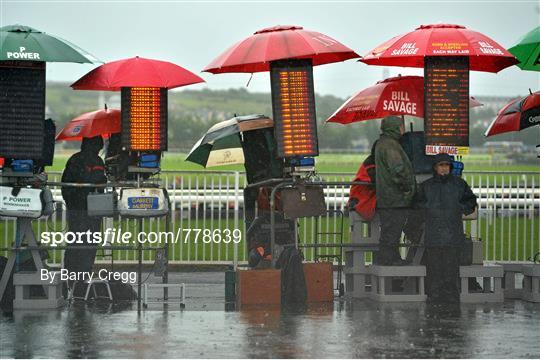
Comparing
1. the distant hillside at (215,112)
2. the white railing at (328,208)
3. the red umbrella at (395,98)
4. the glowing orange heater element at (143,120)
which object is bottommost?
the white railing at (328,208)

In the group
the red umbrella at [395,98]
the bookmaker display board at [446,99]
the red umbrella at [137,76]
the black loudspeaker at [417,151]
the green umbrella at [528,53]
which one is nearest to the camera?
the red umbrella at [137,76]

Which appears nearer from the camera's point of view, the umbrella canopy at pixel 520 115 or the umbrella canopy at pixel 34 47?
the umbrella canopy at pixel 34 47

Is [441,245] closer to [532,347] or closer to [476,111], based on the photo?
[532,347]

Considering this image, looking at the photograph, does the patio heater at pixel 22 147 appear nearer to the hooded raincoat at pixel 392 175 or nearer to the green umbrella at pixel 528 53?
the hooded raincoat at pixel 392 175

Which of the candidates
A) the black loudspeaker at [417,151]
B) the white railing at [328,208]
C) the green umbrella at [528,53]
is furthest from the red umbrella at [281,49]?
the white railing at [328,208]

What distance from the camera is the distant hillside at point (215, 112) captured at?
3410 inches

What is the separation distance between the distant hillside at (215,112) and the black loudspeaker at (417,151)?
42.9 metres

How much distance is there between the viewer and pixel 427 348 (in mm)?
12914

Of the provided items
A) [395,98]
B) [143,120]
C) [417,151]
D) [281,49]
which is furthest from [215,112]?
[281,49]

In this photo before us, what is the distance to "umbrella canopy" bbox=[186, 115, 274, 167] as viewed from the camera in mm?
17406

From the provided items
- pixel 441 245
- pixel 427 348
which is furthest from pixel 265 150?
pixel 427 348

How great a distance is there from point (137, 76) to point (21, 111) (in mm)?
1410

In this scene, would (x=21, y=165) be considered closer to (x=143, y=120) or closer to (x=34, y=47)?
(x=34, y=47)

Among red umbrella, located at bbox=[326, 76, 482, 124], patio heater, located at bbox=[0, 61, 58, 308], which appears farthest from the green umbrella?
patio heater, located at bbox=[0, 61, 58, 308]
